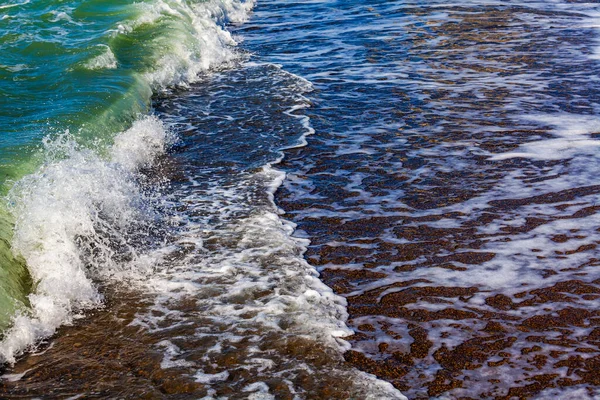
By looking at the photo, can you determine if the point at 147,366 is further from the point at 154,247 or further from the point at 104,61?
the point at 104,61

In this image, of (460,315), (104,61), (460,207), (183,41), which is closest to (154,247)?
(460,315)

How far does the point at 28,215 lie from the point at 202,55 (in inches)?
296

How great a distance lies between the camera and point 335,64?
1205 cm

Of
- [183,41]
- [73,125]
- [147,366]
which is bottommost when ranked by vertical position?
[147,366]

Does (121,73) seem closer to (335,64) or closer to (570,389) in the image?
(335,64)

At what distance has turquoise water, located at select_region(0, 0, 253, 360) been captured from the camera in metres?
5.23

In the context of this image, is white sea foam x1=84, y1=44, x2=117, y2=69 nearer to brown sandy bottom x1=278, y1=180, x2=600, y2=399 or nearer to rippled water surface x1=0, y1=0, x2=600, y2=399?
rippled water surface x1=0, y1=0, x2=600, y2=399

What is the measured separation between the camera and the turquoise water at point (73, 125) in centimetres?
523

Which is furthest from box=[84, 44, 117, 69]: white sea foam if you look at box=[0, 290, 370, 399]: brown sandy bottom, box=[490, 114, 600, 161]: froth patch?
box=[0, 290, 370, 399]: brown sandy bottom

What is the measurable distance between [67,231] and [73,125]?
3.12m

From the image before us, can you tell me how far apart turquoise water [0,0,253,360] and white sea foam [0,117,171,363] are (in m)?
0.01

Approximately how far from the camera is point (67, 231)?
571 cm

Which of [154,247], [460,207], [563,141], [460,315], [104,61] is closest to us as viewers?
[460,315]

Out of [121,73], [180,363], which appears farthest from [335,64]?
[180,363]
